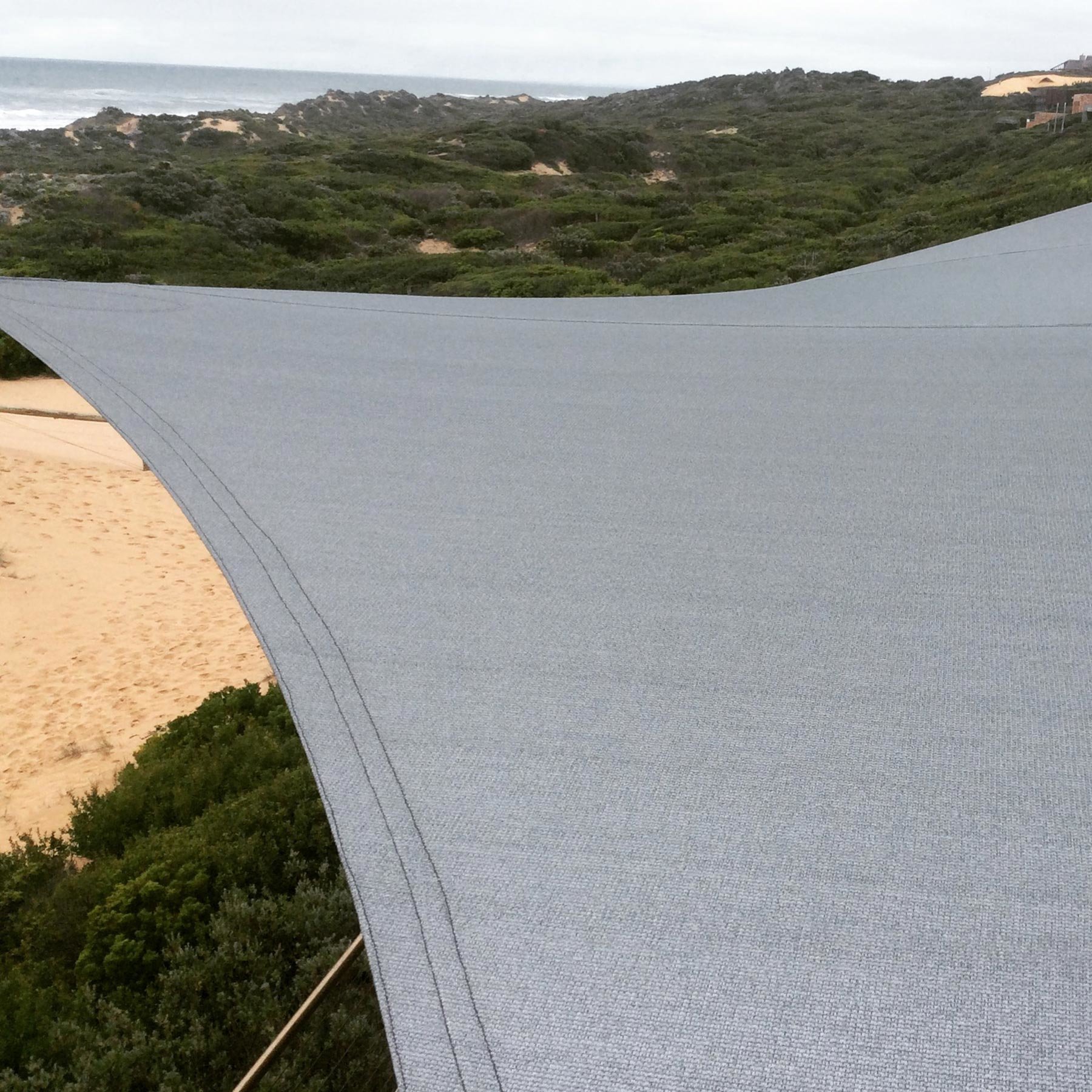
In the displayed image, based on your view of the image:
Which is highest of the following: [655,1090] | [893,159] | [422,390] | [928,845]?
[893,159]

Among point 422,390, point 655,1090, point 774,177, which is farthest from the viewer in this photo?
point 774,177

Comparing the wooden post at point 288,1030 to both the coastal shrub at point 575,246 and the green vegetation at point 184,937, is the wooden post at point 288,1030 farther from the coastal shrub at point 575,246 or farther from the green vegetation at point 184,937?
the coastal shrub at point 575,246

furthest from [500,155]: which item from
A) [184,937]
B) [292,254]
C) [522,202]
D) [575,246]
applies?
[184,937]

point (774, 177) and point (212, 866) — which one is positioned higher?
point (774, 177)

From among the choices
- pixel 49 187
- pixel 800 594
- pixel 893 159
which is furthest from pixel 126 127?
pixel 800 594

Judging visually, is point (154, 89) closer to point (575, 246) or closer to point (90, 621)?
point (575, 246)

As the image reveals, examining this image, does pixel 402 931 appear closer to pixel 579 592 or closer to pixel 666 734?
pixel 666 734

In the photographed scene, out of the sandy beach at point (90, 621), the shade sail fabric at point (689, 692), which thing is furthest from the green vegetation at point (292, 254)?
the shade sail fabric at point (689, 692)
